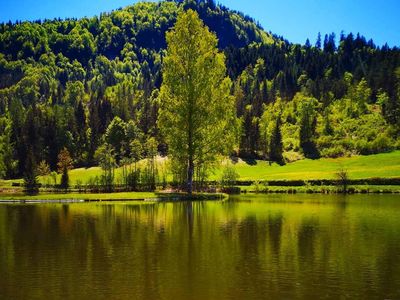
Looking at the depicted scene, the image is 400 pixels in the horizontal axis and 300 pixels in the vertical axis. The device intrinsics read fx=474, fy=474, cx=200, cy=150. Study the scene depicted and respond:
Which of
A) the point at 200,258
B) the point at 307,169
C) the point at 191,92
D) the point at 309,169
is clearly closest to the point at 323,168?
the point at 309,169

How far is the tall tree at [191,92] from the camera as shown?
244ft

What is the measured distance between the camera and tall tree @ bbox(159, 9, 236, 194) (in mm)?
74500

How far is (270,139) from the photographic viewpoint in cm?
15725

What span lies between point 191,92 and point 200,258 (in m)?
50.9

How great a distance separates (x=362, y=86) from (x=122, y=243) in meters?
176

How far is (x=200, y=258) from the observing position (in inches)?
1009

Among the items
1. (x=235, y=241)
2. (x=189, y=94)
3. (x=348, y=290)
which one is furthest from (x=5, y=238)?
(x=189, y=94)

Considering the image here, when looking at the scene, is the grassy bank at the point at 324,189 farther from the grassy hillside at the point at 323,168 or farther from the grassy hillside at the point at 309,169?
the grassy hillside at the point at 309,169

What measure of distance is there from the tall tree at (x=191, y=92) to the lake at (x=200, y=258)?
31883 millimetres

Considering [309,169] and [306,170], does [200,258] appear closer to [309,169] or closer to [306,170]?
[306,170]

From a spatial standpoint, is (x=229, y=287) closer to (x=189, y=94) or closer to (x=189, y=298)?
(x=189, y=298)

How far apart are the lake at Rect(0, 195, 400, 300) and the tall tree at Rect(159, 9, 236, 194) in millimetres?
31883

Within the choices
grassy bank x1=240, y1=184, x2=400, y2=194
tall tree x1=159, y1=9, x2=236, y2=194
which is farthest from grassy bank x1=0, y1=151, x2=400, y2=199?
tall tree x1=159, y1=9, x2=236, y2=194

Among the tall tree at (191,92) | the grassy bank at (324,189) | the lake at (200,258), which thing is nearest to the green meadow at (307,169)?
the grassy bank at (324,189)
